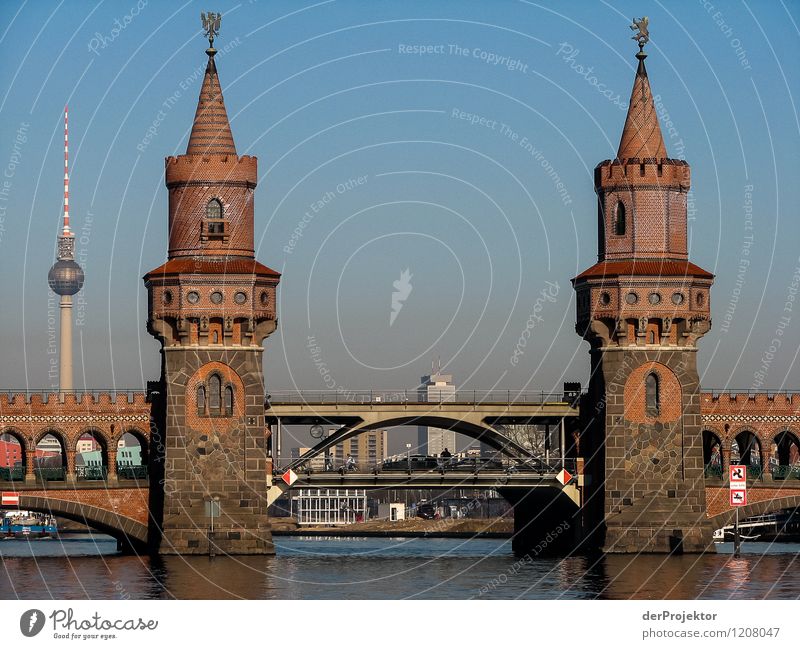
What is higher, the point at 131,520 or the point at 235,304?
the point at 235,304

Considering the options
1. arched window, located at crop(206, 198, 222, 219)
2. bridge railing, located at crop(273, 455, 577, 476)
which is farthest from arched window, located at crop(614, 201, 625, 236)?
arched window, located at crop(206, 198, 222, 219)

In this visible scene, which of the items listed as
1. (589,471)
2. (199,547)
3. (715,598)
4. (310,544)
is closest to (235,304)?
(199,547)

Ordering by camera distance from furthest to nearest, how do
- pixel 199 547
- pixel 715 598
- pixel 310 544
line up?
pixel 310 544
pixel 199 547
pixel 715 598

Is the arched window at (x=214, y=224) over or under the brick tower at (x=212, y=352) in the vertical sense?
over

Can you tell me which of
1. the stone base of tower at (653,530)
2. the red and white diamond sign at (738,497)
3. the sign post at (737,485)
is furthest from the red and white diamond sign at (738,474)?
the stone base of tower at (653,530)

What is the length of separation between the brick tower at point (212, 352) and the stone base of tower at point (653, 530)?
19.3 meters

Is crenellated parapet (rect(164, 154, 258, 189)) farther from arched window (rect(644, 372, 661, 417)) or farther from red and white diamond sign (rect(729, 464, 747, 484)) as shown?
red and white diamond sign (rect(729, 464, 747, 484))

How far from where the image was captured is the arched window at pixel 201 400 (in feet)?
420

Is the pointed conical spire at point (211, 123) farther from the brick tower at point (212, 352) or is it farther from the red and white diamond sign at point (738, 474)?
the red and white diamond sign at point (738, 474)

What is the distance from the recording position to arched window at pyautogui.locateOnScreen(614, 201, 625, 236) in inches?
5118

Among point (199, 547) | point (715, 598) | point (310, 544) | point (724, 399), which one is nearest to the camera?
point (715, 598)

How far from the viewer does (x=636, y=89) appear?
425ft

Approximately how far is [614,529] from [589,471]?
5.00 m

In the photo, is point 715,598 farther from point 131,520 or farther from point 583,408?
point 131,520
